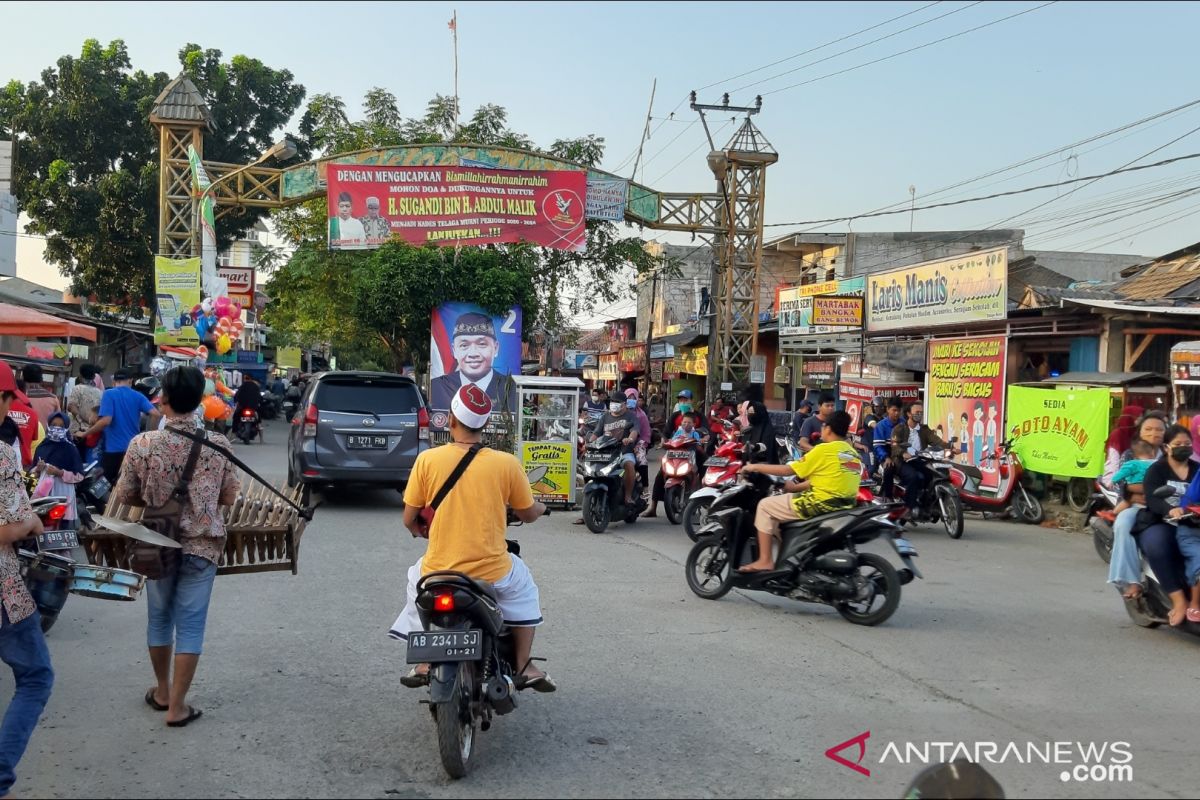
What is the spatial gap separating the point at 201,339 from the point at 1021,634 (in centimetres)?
1277

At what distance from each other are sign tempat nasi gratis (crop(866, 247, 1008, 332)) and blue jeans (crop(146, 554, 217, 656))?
14.5 meters

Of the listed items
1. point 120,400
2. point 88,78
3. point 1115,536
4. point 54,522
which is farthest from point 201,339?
point 88,78

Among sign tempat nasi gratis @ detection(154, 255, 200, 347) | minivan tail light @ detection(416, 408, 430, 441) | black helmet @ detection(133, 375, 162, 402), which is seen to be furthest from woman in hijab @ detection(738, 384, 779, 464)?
sign tempat nasi gratis @ detection(154, 255, 200, 347)

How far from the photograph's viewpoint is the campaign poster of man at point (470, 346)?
→ 25.0m

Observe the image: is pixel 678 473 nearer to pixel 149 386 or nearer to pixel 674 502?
pixel 674 502

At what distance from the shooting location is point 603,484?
42.5 ft

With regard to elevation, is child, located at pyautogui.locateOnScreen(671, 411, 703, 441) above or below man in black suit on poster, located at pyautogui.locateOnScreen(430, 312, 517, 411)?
below

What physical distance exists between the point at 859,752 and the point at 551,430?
1078 centimetres

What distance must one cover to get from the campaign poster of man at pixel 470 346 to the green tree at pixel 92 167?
11.7 m

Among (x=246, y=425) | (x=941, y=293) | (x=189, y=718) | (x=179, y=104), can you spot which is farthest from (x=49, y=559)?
(x=246, y=425)

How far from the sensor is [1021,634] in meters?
7.71

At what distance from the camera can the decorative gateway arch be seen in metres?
21.6

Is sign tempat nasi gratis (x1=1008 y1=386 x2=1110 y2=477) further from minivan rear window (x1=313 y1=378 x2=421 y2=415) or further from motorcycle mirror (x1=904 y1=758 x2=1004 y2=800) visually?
motorcycle mirror (x1=904 y1=758 x2=1004 y2=800)

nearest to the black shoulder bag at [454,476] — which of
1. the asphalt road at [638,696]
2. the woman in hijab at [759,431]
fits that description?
the asphalt road at [638,696]
